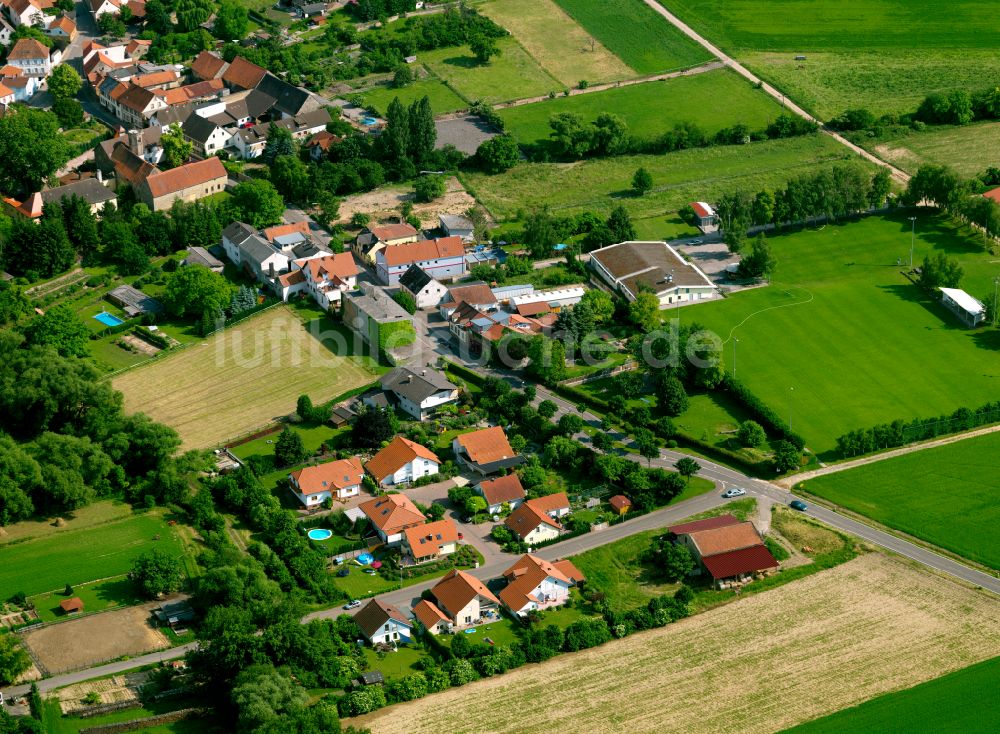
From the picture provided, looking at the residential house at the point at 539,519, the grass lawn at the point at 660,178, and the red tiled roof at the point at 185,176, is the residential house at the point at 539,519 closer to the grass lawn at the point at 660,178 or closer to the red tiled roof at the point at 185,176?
the grass lawn at the point at 660,178

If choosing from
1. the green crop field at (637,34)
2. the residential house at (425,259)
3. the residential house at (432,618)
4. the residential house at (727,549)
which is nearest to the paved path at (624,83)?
the green crop field at (637,34)

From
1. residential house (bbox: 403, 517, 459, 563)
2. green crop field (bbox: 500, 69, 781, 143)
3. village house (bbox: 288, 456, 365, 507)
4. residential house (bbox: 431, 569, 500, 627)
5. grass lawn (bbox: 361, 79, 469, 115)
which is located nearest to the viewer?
residential house (bbox: 431, 569, 500, 627)

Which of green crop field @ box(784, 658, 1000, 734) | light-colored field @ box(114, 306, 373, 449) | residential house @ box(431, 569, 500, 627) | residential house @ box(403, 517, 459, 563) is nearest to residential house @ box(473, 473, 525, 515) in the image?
residential house @ box(403, 517, 459, 563)

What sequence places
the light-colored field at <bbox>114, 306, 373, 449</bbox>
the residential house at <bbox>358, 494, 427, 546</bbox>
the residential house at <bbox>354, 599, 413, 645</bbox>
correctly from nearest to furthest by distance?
the residential house at <bbox>354, 599, 413, 645</bbox> < the residential house at <bbox>358, 494, 427, 546</bbox> < the light-colored field at <bbox>114, 306, 373, 449</bbox>

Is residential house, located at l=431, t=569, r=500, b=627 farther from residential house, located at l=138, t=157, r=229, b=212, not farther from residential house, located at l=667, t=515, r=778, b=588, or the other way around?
residential house, located at l=138, t=157, r=229, b=212

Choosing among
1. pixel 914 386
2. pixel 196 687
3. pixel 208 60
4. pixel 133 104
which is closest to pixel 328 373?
pixel 196 687

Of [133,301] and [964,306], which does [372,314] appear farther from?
[964,306]

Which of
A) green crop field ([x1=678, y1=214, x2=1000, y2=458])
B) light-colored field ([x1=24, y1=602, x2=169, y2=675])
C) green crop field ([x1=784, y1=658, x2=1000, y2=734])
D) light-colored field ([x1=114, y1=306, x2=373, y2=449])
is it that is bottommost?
light-colored field ([x1=24, y1=602, x2=169, y2=675])

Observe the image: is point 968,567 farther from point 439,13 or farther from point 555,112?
point 439,13
